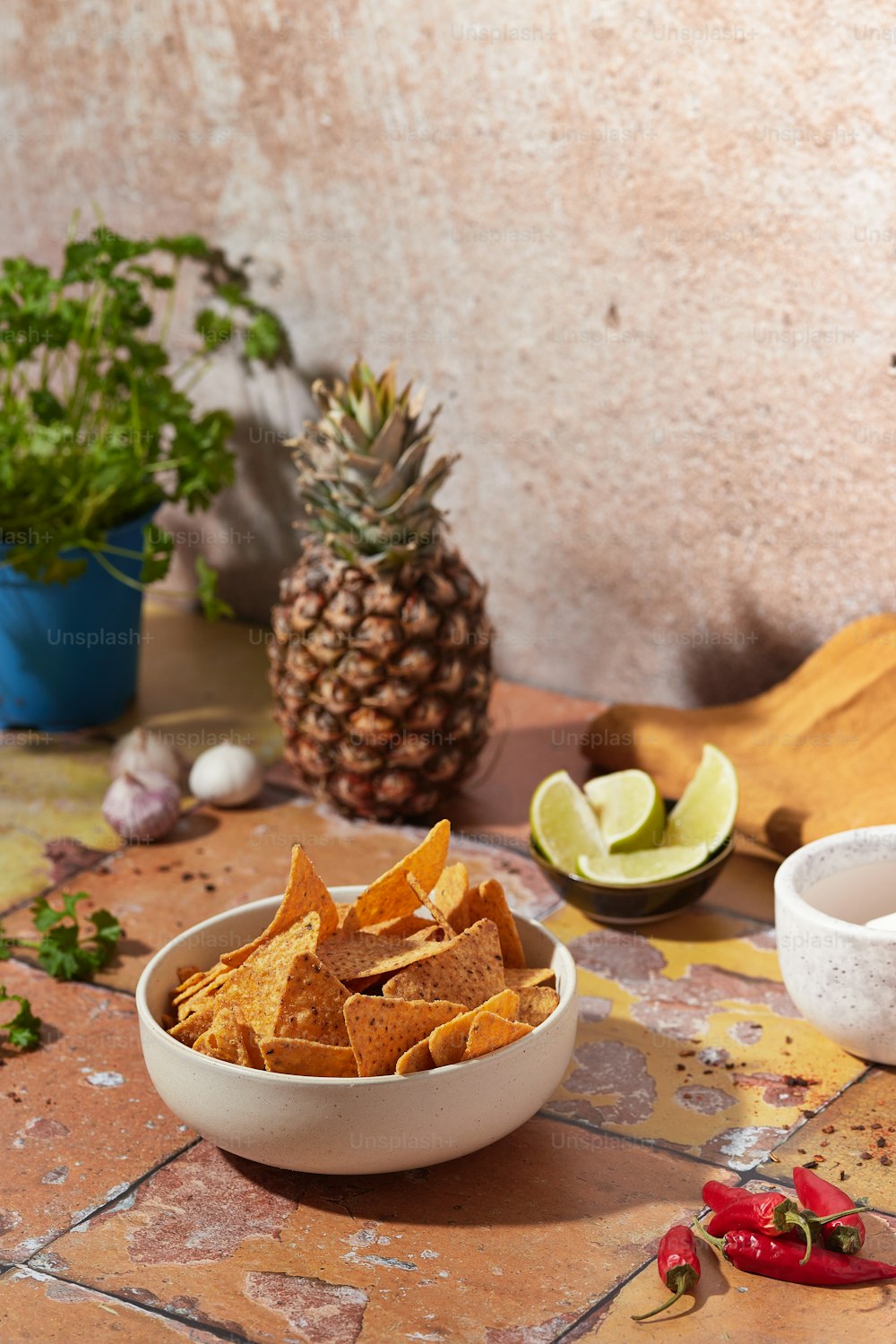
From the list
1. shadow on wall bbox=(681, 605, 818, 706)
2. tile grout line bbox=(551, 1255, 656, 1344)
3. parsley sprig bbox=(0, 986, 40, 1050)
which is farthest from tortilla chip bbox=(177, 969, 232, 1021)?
shadow on wall bbox=(681, 605, 818, 706)

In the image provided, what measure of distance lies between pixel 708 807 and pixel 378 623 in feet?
1.74

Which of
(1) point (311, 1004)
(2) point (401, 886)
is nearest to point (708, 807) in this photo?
(2) point (401, 886)

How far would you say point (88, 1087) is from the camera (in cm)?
173

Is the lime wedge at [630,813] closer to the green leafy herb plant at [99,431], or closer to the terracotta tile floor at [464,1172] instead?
the terracotta tile floor at [464,1172]

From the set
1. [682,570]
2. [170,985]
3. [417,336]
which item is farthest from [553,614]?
[170,985]

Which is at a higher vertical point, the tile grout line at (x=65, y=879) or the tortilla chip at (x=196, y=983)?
the tortilla chip at (x=196, y=983)

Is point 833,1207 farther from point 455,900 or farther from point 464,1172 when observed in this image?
point 455,900

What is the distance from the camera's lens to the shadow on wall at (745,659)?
100 inches

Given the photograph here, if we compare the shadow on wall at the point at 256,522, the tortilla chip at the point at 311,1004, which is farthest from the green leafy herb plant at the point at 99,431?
the tortilla chip at the point at 311,1004

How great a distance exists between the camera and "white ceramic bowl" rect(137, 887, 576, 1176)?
141 cm

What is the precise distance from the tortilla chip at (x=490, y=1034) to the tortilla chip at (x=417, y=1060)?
35mm

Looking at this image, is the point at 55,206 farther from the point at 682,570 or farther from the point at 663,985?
the point at 663,985

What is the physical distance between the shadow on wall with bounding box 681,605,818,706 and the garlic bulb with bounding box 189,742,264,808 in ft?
2.60

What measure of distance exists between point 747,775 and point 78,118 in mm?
1940
